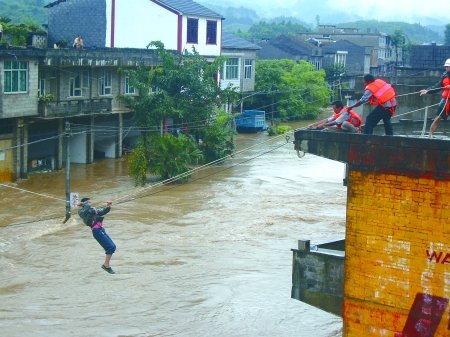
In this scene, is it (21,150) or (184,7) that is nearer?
(21,150)

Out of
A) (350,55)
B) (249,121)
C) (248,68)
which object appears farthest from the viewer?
(350,55)

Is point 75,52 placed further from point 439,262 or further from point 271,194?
point 439,262

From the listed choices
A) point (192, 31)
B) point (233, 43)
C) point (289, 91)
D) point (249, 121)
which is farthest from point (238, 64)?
point (192, 31)

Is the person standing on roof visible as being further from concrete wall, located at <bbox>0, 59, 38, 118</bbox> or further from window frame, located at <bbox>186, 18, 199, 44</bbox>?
window frame, located at <bbox>186, 18, 199, 44</bbox>

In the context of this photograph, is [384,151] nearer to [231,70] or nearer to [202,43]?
[202,43]

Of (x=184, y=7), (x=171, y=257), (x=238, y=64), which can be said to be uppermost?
(x=184, y=7)

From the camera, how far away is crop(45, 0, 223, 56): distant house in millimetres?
43000

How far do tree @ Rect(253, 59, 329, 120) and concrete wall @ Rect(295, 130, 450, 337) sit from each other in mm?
42063

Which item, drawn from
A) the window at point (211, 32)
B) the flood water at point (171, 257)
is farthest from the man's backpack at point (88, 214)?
the window at point (211, 32)

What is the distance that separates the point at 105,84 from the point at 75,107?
456cm

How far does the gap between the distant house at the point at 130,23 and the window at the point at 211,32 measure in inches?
43.2

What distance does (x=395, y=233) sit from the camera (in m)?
11.8

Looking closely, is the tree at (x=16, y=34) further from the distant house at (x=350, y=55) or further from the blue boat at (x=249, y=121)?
the distant house at (x=350, y=55)

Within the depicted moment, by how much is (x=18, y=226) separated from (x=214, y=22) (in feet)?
77.9
